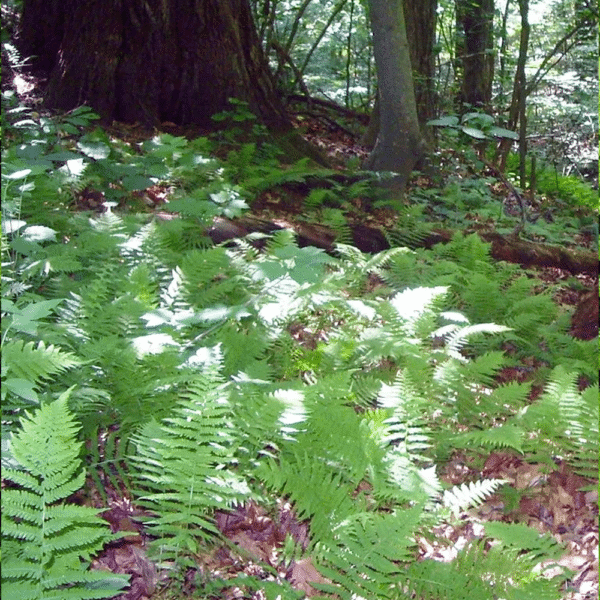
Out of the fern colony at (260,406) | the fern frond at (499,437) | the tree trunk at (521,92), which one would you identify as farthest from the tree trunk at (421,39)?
the fern frond at (499,437)

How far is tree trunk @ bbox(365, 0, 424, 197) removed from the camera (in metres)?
6.41

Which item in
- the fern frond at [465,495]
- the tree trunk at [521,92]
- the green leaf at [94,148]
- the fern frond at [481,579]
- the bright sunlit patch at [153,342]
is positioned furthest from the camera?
the tree trunk at [521,92]

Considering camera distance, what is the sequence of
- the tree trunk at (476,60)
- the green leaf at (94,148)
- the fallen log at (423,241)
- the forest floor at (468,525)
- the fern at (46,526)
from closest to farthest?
the fern at (46,526) → the forest floor at (468,525) → the fallen log at (423,241) → the green leaf at (94,148) → the tree trunk at (476,60)

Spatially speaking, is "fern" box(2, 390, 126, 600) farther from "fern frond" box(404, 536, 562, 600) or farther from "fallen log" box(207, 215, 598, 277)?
"fallen log" box(207, 215, 598, 277)

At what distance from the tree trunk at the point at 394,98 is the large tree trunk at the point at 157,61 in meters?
1.34

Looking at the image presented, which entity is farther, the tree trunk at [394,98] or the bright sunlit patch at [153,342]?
the tree trunk at [394,98]

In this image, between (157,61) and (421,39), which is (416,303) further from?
(421,39)

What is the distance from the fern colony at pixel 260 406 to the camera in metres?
2.17

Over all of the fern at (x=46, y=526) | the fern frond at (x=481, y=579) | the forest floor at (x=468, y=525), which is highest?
the fern at (x=46, y=526)

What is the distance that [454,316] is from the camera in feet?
12.9

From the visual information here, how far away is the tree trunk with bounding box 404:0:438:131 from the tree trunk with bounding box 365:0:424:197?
242cm

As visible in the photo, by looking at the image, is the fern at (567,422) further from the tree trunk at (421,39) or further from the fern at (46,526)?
the tree trunk at (421,39)

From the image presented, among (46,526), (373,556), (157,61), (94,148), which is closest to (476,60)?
(157,61)

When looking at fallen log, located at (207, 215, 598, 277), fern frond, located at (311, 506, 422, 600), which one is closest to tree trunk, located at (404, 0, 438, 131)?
fallen log, located at (207, 215, 598, 277)
